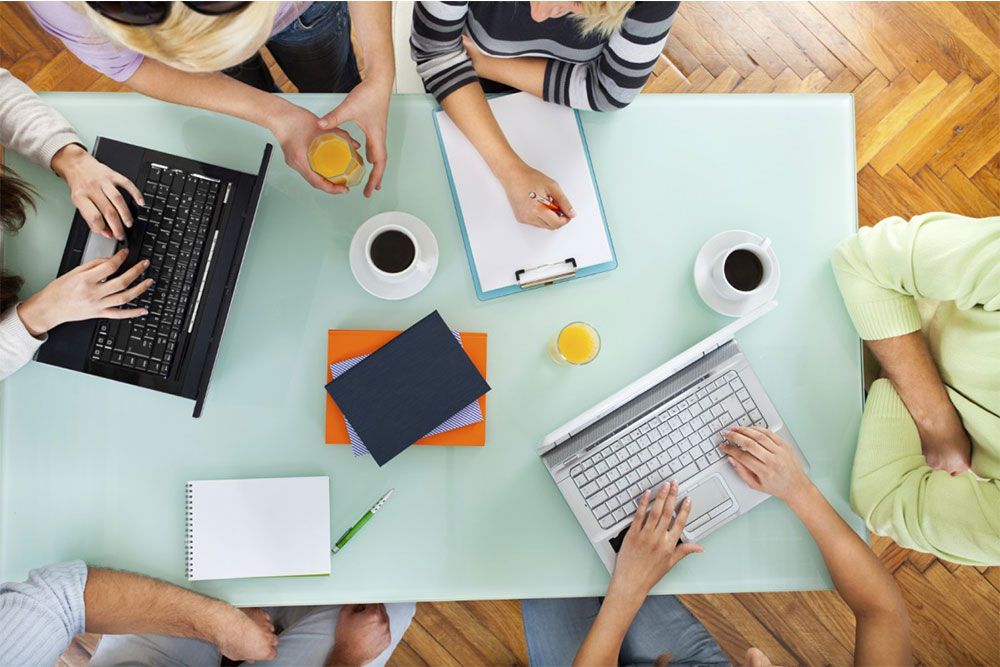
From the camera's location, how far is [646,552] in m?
0.94

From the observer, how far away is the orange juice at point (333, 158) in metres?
0.92

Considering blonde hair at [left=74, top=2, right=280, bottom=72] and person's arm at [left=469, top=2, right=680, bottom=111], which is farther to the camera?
person's arm at [left=469, top=2, right=680, bottom=111]

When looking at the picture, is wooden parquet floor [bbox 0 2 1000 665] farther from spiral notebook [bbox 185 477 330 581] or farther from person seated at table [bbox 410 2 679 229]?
spiral notebook [bbox 185 477 330 581]

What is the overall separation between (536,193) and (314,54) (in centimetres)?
60

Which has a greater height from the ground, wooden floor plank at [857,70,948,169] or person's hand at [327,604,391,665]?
wooden floor plank at [857,70,948,169]

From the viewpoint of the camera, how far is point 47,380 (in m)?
0.97

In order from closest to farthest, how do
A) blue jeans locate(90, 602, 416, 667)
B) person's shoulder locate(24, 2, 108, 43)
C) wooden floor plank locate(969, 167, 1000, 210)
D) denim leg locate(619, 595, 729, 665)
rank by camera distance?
person's shoulder locate(24, 2, 108, 43) → blue jeans locate(90, 602, 416, 667) → denim leg locate(619, 595, 729, 665) → wooden floor plank locate(969, 167, 1000, 210)

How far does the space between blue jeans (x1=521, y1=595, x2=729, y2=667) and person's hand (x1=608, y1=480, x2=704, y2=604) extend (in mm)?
318

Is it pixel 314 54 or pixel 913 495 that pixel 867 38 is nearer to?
pixel 913 495

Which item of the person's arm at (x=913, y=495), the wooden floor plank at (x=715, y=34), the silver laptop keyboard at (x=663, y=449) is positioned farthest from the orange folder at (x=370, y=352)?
the wooden floor plank at (x=715, y=34)

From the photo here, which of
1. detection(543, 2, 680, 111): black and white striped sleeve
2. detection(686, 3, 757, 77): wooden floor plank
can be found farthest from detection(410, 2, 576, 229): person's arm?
detection(686, 3, 757, 77): wooden floor plank

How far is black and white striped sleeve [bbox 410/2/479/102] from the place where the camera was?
0.95 meters

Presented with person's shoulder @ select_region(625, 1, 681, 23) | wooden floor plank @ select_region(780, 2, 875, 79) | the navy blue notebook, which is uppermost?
wooden floor plank @ select_region(780, 2, 875, 79)

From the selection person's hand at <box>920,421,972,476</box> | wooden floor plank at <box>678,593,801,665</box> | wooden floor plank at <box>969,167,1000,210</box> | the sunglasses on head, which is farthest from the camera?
wooden floor plank at <box>969,167,1000,210</box>
